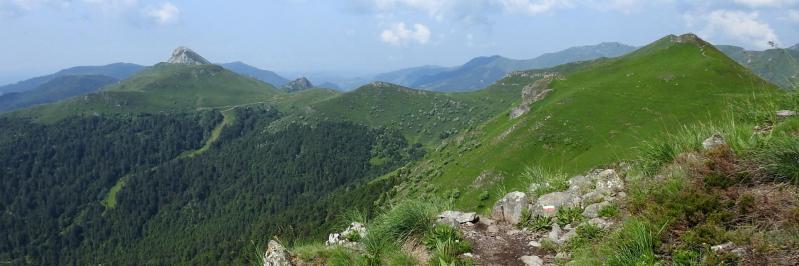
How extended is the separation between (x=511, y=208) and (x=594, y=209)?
7.35 ft

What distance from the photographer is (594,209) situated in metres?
10.4

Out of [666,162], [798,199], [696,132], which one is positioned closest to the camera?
[798,199]

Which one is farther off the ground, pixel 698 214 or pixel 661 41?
pixel 661 41

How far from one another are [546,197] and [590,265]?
4621 mm

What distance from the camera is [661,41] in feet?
544

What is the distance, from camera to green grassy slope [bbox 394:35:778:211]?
186 ft

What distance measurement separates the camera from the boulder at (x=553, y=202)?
36.8 feet

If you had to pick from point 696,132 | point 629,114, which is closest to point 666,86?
point 629,114

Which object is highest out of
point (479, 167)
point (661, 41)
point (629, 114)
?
point (661, 41)

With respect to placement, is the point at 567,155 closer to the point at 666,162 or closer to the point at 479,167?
the point at 479,167

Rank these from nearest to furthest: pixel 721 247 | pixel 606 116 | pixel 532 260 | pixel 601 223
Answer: pixel 721 247
pixel 532 260
pixel 601 223
pixel 606 116

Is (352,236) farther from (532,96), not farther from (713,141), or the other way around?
(532,96)

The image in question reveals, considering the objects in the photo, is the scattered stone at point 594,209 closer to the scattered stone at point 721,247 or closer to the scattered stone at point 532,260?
the scattered stone at point 532,260

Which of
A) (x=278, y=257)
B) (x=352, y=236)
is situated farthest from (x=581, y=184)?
(x=278, y=257)
